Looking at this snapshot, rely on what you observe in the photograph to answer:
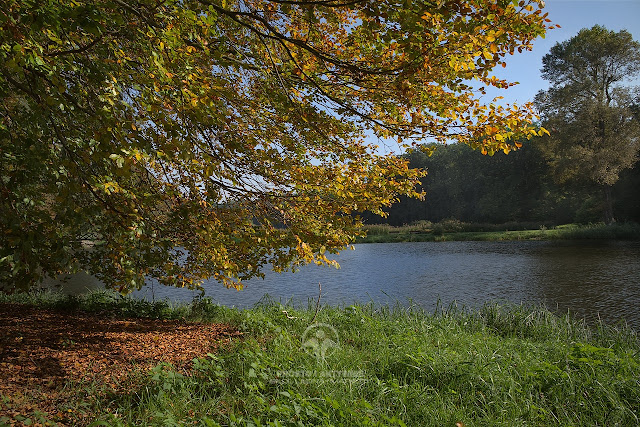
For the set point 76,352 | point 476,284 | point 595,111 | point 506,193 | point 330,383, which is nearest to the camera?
point 330,383

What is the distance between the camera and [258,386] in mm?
3547

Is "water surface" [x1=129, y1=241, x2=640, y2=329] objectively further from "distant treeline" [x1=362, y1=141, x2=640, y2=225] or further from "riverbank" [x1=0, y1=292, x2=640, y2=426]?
"distant treeline" [x1=362, y1=141, x2=640, y2=225]

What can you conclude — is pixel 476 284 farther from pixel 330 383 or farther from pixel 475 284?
pixel 330 383

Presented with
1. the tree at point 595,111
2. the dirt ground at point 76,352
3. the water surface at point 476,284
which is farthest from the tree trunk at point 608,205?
the dirt ground at point 76,352

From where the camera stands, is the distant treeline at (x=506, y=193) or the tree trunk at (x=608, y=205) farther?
the distant treeline at (x=506, y=193)

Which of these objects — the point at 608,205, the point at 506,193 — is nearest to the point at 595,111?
the point at 608,205

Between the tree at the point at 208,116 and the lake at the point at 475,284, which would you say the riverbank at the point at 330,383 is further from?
the lake at the point at 475,284

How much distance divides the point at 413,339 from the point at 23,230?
14.3 ft

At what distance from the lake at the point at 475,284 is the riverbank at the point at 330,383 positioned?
11.0 ft

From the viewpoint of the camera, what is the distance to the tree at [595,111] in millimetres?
25688

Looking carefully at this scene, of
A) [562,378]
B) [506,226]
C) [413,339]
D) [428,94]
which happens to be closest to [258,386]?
[413,339]

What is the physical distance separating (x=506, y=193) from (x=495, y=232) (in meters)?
12.8

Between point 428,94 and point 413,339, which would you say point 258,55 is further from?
point 413,339

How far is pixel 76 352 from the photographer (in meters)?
4.19
